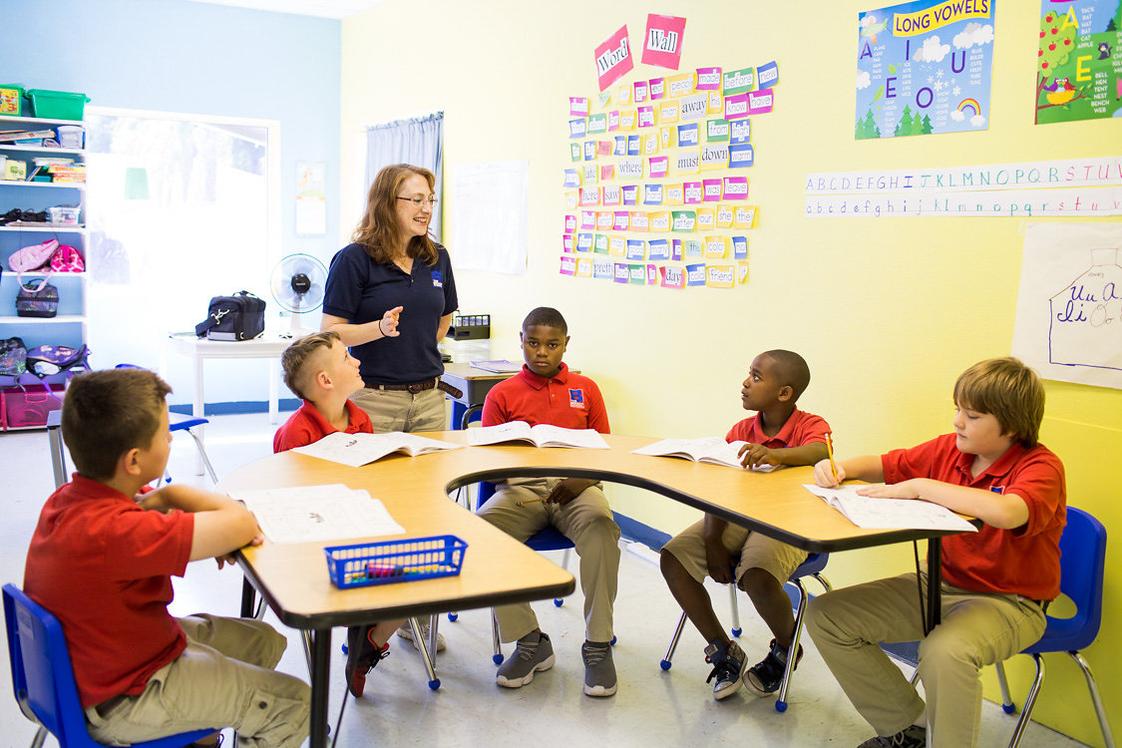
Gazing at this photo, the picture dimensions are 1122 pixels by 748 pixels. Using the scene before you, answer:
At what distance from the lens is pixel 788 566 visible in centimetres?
277

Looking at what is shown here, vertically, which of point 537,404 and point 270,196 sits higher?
point 270,196

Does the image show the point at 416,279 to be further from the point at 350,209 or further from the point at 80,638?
the point at 350,209

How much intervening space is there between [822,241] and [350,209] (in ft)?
15.9

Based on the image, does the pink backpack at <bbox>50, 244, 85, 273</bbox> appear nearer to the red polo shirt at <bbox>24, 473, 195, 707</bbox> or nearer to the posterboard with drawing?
the red polo shirt at <bbox>24, 473, 195, 707</bbox>

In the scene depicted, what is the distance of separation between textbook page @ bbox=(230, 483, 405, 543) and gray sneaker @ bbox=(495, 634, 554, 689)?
97 centimetres

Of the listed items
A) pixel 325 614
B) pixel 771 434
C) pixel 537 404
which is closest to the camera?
pixel 325 614

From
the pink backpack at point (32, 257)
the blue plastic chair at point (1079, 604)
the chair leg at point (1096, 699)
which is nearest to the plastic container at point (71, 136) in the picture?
the pink backpack at point (32, 257)

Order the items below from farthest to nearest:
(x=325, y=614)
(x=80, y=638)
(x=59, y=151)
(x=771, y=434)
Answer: (x=59, y=151)
(x=771, y=434)
(x=80, y=638)
(x=325, y=614)

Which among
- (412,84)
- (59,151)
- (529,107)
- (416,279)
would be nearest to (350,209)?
(412,84)

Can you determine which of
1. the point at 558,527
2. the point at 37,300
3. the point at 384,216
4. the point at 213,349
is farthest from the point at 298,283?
the point at 558,527

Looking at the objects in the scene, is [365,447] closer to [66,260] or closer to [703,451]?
[703,451]

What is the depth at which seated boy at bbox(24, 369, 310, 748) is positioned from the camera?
165cm

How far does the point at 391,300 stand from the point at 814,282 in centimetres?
145

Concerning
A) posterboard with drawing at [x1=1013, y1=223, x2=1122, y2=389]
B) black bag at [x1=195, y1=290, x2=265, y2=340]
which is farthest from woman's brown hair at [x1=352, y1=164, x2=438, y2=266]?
black bag at [x1=195, y1=290, x2=265, y2=340]
